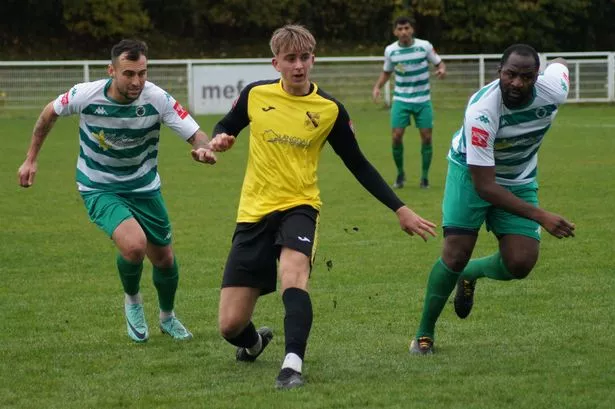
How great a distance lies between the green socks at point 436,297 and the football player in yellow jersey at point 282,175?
2.60ft

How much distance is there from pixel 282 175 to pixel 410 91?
10226 mm

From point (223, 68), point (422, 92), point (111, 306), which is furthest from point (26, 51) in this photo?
point (111, 306)

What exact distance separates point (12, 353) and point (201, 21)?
41.8 metres

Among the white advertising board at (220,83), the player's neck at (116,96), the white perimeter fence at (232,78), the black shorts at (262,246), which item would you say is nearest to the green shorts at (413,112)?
the player's neck at (116,96)

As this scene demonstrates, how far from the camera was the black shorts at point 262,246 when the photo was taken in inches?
250

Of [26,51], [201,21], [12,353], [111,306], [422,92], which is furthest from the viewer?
[201,21]

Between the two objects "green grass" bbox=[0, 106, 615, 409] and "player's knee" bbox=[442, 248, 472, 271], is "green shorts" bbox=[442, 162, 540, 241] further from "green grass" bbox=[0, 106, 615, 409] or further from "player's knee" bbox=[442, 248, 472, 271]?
"green grass" bbox=[0, 106, 615, 409]

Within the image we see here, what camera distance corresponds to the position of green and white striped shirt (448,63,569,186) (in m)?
6.48

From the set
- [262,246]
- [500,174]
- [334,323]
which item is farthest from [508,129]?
[334,323]

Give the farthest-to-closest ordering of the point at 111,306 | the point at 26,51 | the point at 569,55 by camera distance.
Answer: the point at 26,51 → the point at 569,55 → the point at 111,306

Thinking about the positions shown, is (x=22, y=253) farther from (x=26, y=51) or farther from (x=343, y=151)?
(x=26, y=51)

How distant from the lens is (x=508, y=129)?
6.66 metres

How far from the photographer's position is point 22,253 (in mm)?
11219

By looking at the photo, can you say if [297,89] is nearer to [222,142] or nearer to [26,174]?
[222,142]
